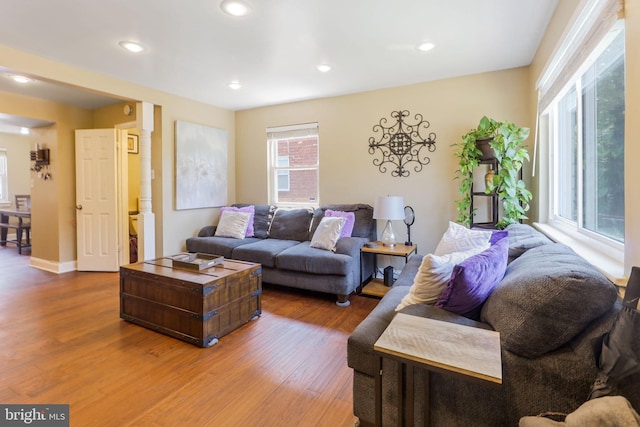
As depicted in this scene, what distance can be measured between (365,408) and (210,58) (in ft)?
10.1

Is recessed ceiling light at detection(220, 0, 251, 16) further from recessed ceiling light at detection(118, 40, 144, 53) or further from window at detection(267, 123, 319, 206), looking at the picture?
window at detection(267, 123, 319, 206)

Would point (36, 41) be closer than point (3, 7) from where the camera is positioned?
No

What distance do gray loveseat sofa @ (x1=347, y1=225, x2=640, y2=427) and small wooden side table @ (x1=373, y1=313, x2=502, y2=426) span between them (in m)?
0.06

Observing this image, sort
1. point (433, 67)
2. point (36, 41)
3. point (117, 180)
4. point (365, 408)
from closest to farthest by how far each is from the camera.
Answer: point (365, 408) → point (36, 41) → point (433, 67) → point (117, 180)

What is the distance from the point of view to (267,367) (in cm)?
203

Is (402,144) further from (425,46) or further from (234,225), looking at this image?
(234,225)

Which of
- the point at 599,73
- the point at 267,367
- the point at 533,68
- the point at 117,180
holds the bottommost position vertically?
the point at 267,367

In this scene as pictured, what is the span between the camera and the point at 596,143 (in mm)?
1832

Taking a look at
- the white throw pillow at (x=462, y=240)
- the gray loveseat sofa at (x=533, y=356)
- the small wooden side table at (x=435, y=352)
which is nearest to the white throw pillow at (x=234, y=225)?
the white throw pillow at (x=462, y=240)

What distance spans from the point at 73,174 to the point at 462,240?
5.17 meters

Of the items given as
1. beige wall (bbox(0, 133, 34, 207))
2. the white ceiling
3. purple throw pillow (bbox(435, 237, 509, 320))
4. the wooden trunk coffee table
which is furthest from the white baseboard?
purple throw pillow (bbox(435, 237, 509, 320))

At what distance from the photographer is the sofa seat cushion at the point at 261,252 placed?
343 centimetres

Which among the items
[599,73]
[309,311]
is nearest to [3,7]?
[309,311]

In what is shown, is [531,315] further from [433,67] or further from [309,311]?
[433,67]
